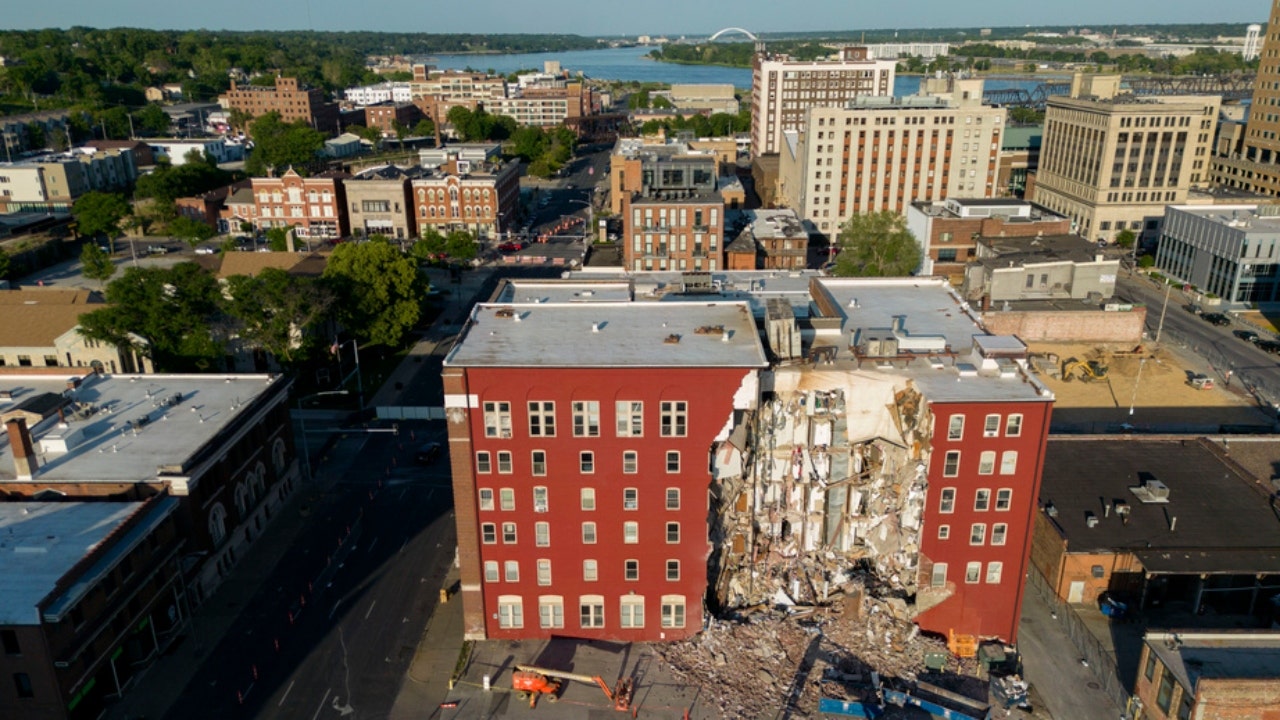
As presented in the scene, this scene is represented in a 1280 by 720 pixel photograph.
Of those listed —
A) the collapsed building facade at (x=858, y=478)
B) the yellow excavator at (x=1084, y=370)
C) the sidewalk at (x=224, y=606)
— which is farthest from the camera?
the yellow excavator at (x=1084, y=370)

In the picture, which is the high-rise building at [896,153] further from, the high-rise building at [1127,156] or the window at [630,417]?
the window at [630,417]

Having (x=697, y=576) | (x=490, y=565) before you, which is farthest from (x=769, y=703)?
→ (x=490, y=565)

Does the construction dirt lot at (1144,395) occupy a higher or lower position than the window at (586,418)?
lower

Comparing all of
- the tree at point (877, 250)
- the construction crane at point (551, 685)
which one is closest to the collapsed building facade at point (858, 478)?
the construction crane at point (551, 685)

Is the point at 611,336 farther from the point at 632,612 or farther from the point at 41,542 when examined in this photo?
the point at 41,542

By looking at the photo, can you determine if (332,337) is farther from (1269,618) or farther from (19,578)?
(1269,618)

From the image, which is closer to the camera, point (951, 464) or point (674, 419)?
point (674, 419)

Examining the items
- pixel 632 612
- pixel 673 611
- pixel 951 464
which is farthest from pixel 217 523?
pixel 951 464

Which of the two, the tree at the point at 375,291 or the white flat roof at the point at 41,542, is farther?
the tree at the point at 375,291
